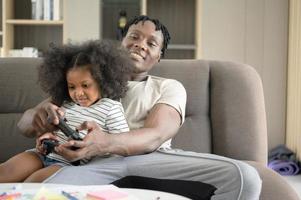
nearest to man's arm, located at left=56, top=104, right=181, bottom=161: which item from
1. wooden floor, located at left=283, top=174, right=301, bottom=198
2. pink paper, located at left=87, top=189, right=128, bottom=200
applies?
pink paper, located at left=87, top=189, right=128, bottom=200

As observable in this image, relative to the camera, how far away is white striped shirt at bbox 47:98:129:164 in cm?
146

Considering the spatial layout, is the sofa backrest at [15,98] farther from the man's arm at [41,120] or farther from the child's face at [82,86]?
the child's face at [82,86]

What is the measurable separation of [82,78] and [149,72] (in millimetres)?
475

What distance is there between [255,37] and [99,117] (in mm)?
2212

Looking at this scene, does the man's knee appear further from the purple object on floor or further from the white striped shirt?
the purple object on floor

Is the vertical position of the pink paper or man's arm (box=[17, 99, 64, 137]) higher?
man's arm (box=[17, 99, 64, 137])

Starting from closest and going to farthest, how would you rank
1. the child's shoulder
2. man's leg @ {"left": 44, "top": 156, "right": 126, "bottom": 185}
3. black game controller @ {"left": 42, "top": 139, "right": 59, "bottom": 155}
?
man's leg @ {"left": 44, "top": 156, "right": 126, "bottom": 185} < black game controller @ {"left": 42, "top": 139, "right": 59, "bottom": 155} < the child's shoulder

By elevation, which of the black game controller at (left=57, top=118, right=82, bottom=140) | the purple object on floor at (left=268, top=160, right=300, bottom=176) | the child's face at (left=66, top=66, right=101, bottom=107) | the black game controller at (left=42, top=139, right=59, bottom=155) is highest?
the child's face at (left=66, top=66, right=101, bottom=107)

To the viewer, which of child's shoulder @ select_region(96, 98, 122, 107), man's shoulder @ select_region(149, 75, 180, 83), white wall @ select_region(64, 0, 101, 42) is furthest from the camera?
white wall @ select_region(64, 0, 101, 42)

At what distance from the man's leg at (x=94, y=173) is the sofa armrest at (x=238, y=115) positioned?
55 cm

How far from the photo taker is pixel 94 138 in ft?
4.35

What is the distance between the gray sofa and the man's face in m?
0.12

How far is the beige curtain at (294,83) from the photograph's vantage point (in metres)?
3.16

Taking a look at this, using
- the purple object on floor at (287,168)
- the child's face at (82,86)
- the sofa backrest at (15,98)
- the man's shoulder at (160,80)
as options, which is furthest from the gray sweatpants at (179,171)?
the purple object on floor at (287,168)
